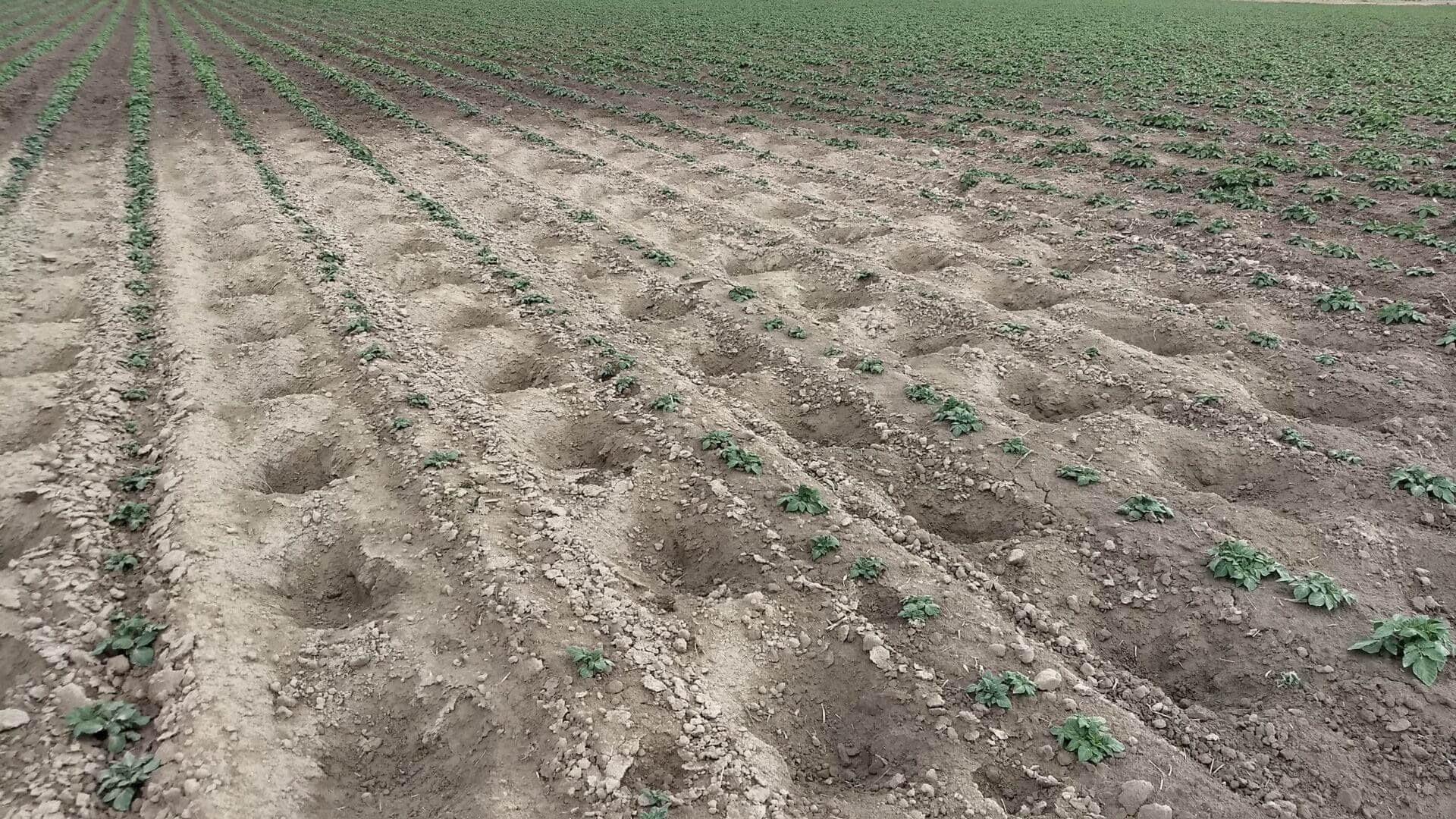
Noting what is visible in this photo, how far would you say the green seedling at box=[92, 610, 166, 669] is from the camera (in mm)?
5516

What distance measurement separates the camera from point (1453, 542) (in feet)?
21.0

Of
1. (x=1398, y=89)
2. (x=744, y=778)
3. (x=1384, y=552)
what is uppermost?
(x=1398, y=89)

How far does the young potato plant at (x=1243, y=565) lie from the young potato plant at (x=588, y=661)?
15.7ft

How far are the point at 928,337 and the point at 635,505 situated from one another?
476 centimetres

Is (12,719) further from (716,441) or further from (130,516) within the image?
(716,441)

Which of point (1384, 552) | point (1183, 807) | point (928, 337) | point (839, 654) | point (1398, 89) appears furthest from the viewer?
point (1398, 89)

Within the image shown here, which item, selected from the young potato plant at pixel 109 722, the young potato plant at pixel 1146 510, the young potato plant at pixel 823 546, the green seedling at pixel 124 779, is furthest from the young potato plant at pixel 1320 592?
the young potato plant at pixel 109 722

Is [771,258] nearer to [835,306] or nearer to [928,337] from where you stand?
[835,306]

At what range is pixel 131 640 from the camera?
5.61m

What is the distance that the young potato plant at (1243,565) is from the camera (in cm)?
599

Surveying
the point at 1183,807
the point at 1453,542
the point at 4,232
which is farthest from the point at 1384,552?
the point at 4,232

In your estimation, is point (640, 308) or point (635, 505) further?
point (640, 308)

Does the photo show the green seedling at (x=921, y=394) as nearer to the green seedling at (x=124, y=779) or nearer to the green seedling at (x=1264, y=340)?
the green seedling at (x=1264, y=340)

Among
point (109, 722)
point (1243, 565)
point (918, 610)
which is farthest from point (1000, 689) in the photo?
point (109, 722)
